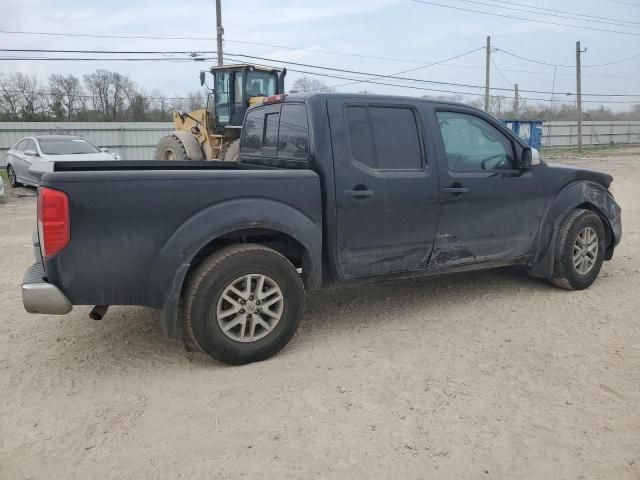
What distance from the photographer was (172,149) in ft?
48.1

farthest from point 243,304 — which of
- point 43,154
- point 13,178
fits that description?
point 13,178

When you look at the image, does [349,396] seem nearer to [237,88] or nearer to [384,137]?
[384,137]

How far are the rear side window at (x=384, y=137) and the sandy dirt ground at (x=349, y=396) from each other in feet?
4.39

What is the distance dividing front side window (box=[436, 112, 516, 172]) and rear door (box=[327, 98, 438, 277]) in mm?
283

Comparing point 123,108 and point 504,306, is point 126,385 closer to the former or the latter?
point 504,306

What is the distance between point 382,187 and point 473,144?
1115mm

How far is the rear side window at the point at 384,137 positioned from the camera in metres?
3.99

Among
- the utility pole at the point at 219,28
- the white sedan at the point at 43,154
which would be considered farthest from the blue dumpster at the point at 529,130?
the white sedan at the point at 43,154

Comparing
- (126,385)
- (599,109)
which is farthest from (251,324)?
(599,109)

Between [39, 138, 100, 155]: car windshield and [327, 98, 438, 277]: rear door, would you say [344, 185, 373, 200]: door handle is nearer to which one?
[327, 98, 438, 277]: rear door

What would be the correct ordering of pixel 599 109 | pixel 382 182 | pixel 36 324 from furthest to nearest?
pixel 599 109 → pixel 36 324 → pixel 382 182

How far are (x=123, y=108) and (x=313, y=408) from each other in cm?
4219

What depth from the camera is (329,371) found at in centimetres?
353

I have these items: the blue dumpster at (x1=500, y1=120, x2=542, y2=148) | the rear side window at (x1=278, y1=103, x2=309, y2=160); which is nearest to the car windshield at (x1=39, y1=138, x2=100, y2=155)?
the rear side window at (x1=278, y1=103, x2=309, y2=160)
